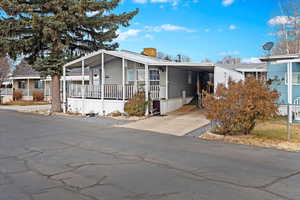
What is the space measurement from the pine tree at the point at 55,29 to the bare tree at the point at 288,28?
19.2 m

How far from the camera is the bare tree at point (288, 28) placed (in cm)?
2864

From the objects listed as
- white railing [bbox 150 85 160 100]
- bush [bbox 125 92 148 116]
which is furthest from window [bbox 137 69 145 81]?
bush [bbox 125 92 148 116]

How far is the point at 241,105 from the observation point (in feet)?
28.9

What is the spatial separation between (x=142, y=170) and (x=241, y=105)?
4728 millimetres

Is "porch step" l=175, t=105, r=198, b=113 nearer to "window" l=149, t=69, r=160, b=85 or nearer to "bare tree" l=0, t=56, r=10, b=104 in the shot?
"window" l=149, t=69, r=160, b=85

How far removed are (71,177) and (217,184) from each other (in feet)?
9.00

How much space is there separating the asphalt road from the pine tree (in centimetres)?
983

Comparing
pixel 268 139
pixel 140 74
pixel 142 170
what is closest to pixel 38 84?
pixel 140 74

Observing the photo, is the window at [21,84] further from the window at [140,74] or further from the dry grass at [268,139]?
the dry grass at [268,139]

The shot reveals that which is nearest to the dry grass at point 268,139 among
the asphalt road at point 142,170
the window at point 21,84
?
the asphalt road at point 142,170

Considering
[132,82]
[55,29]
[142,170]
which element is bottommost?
[142,170]

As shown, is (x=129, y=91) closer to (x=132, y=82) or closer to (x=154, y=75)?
(x=132, y=82)

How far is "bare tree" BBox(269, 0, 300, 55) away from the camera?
28.6 metres

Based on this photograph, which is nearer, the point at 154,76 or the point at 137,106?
the point at 137,106
